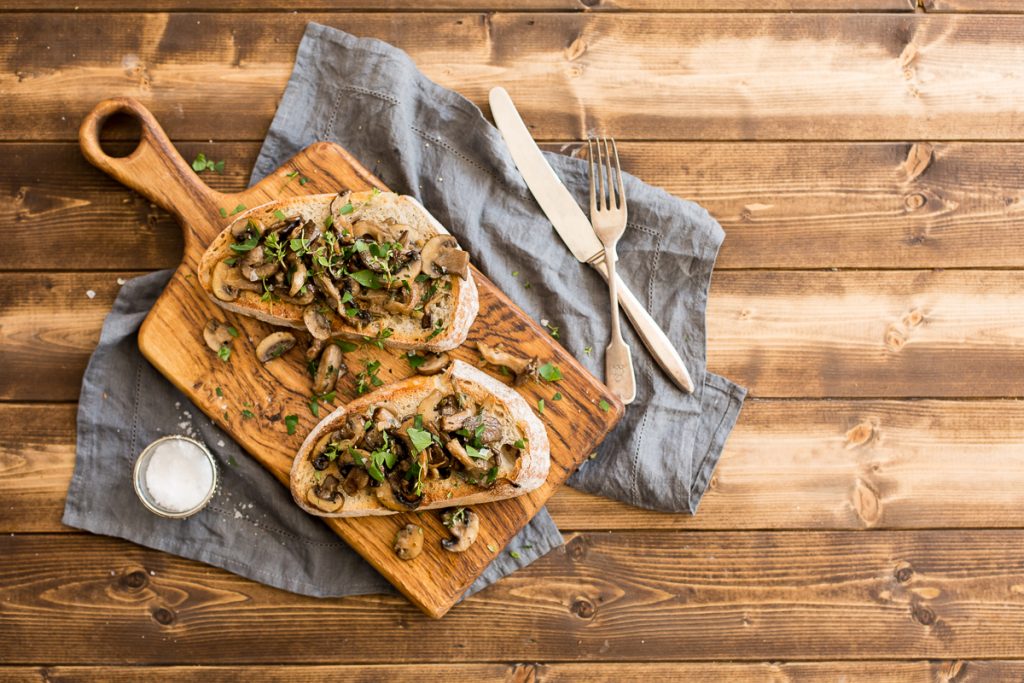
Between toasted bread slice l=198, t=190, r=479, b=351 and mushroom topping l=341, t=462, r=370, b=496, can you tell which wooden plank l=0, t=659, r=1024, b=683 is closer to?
mushroom topping l=341, t=462, r=370, b=496

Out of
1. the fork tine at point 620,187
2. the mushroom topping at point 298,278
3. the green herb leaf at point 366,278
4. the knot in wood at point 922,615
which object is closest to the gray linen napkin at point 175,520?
the mushroom topping at point 298,278

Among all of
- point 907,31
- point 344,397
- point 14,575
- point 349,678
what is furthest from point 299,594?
point 907,31

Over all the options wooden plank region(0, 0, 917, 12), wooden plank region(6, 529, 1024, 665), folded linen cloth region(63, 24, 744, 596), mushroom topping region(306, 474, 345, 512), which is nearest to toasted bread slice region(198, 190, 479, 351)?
folded linen cloth region(63, 24, 744, 596)

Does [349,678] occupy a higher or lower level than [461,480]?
lower

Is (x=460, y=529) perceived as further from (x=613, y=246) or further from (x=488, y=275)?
(x=613, y=246)

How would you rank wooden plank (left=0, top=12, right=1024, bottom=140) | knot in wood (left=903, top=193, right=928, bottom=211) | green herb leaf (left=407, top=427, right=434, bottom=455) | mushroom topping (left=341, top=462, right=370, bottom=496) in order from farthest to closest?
1. knot in wood (left=903, top=193, right=928, bottom=211)
2. wooden plank (left=0, top=12, right=1024, bottom=140)
3. mushroom topping (left=341, top=462, right=370, bottom=496)
4. green herb leaf (left=407, top=427, right=434, bottom=455)

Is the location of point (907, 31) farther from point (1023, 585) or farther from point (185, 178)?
point (185, 178)

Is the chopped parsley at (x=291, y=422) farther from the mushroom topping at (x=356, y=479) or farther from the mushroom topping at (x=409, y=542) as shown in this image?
the mushroom topping at (x=409, y=542)
